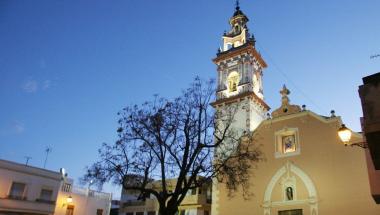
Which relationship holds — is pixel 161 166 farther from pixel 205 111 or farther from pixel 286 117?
pixel 286 117

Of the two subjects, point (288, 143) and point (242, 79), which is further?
point (242, 79)

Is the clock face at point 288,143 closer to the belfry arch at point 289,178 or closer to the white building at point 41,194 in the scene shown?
the belfry arch at point 289,178

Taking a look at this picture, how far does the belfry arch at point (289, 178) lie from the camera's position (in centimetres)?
2358

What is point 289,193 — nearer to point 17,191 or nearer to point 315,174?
point 315,174

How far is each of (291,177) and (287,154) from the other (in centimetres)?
179

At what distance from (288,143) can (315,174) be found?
11.3ft

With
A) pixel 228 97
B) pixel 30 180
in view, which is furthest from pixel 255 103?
pixel 30 180

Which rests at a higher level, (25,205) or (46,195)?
(46,195)

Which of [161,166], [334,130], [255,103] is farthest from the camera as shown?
[255,103]

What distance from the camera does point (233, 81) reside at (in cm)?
3631

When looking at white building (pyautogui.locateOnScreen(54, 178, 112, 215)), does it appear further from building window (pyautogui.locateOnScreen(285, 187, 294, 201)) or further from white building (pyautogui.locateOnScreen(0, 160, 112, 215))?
building window (pyautogui.locateOnScreen(285, 187, 294, 201))

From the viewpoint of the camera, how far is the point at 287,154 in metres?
26.2

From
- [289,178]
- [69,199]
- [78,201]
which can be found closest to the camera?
[289,178]

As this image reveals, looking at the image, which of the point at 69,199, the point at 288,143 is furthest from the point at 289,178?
the point at 69,199
